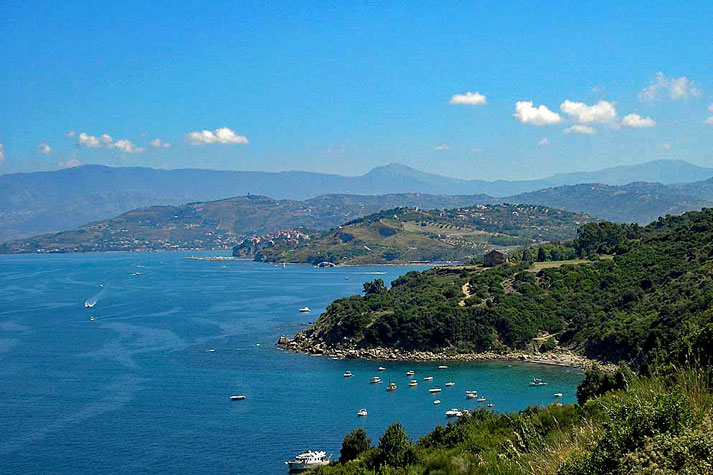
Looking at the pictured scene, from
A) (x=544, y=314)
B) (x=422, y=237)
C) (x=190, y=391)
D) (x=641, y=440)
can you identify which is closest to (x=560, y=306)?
(x=544, y=314)

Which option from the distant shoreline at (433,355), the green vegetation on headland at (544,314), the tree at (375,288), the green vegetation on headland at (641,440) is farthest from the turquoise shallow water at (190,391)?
the green vegetation on headland at (641,440)

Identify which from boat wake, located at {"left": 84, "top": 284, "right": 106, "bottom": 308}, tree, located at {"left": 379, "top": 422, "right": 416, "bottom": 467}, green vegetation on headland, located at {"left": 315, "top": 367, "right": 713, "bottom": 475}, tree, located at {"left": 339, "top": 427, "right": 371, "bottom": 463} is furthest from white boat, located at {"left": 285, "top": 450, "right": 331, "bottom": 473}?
boat wake, located at {"left": 84, "top": 284, "right": 106, "bottom": 308}

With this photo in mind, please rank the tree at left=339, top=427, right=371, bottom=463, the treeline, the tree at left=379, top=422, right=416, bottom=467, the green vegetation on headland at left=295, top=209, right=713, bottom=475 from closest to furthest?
the tree at left=379, top=422, right=416, bottom=467 → the green vegetation on headland at left=295, top=209, right=713, bottom=475 → the tree at left=339, top=427, right=371, bottom=463 → the treeline

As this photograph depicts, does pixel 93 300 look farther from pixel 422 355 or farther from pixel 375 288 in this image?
pixel 422 355

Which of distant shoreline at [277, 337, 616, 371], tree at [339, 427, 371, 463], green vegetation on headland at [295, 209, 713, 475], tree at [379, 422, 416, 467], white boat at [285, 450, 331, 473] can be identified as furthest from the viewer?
distant shoreline at [277, 337, 616, 371]

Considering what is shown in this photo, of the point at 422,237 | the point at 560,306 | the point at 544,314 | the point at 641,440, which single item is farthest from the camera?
the point at 422,237

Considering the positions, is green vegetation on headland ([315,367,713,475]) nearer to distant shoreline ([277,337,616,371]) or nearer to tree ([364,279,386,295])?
distant shoreline ([277,337,616,371])
